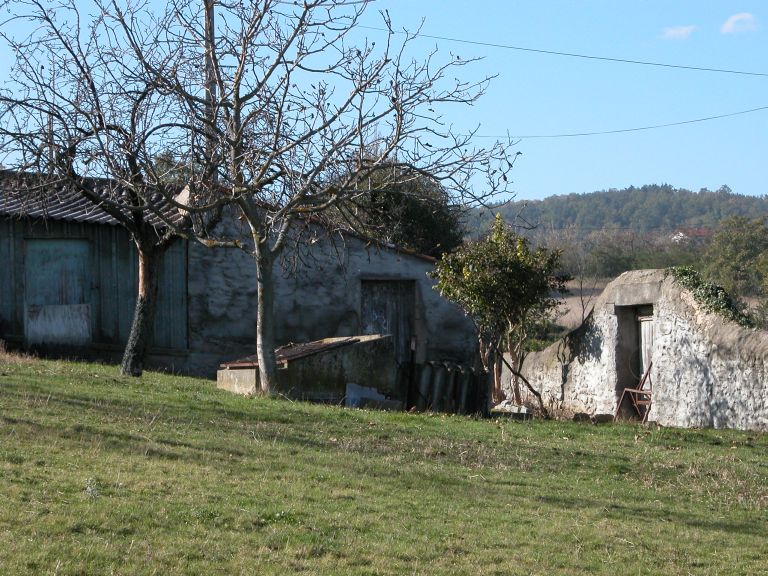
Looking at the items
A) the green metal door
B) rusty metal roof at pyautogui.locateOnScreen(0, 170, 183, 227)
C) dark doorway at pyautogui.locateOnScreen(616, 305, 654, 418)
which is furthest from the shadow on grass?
the green metal door

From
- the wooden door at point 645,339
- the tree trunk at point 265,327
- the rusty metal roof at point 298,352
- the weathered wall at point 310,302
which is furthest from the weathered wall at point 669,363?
the tree trunk at point 265,327

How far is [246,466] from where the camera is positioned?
9703mm

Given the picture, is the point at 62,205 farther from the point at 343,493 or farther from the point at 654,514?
the point at 654,514

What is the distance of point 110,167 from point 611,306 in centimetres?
892

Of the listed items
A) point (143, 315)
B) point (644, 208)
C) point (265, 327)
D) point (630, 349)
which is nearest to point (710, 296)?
point (630, 349)

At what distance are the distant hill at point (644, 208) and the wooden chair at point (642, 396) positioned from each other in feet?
197

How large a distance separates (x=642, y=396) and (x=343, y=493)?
Answer: 35.3 feet

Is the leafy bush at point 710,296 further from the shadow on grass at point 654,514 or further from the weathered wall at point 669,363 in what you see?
the shadow on grass at point 654,514

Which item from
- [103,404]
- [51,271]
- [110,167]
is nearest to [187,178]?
[110,167]

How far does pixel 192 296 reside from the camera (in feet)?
70.9

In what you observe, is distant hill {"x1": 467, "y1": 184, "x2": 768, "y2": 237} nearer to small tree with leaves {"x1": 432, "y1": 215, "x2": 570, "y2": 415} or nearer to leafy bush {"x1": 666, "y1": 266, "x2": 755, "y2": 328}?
small tree with leaves {"x1": 432, "y1": 215, "x2": 570, "y2": 415}

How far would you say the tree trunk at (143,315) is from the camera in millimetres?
17297

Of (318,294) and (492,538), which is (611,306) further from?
(492,538)

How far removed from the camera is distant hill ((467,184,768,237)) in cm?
8300
